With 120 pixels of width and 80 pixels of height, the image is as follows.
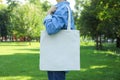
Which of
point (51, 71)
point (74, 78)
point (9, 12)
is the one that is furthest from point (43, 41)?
point (9, 12)

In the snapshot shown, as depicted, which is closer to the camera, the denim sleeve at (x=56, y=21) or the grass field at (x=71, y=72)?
the denim sleeve at (x=56, y=21)

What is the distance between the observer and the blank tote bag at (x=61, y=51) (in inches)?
181

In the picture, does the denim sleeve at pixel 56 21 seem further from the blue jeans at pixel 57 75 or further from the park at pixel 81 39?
the park at pixel 81 39

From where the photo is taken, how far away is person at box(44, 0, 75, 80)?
4.57 m

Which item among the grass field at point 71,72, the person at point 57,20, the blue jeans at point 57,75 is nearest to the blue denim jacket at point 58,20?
the person at point 57,20

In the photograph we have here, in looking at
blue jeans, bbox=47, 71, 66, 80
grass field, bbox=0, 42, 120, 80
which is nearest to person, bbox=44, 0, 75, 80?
blue jeans, bbox=47, 71, 66, 80

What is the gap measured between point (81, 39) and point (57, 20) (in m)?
84.7

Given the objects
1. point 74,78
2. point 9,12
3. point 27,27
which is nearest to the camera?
point 74,78

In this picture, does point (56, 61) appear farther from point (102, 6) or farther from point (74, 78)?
point (102, 6)

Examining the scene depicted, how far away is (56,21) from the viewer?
4.62m

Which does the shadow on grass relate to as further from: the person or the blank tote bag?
the blank tote bag

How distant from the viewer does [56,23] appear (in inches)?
181

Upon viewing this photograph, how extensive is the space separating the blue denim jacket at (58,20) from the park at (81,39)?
900cm

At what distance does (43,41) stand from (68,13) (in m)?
0.48
